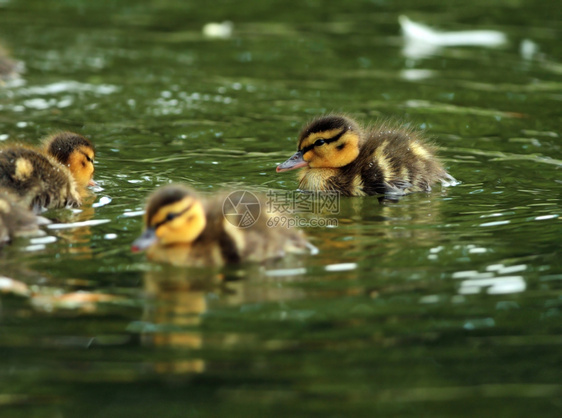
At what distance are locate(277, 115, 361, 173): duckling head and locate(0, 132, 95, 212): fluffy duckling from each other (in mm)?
1145

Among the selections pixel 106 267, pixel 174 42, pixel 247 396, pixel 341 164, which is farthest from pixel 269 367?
pixel 174 42

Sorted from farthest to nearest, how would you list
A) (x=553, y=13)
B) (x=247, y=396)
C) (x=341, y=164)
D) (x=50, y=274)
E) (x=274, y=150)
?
(x=553, y=13) → (x=274, y=150) → (x=341, y=164) → (x=50, y=274) → (x=247, y=396)

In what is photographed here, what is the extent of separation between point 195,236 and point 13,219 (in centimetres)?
90

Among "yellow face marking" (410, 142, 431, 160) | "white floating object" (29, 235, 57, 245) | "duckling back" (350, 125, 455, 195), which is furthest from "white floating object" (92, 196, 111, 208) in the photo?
"yellow face marking" (410, 142, 431, 160)

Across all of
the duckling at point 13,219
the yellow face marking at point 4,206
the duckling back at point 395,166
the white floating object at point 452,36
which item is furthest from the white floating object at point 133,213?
the white floating object at point 452,36

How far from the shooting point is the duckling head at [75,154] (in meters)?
5.23

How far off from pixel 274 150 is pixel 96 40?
13.9 feet

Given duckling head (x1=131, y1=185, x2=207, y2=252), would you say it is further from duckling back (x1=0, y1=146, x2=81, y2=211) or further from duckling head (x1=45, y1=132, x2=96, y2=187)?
duckling head (x1=45, y1=132, x2=96, y2=187)

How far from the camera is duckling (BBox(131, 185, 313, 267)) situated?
3994 mm

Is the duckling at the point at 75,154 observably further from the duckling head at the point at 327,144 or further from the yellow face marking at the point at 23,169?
the duckling head at the point at 327,144

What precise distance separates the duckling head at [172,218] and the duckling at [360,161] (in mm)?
1547

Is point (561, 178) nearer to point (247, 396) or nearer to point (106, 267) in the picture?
point (106, 267)

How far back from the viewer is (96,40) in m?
9.87

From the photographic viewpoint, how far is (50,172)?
4898 millimetres
